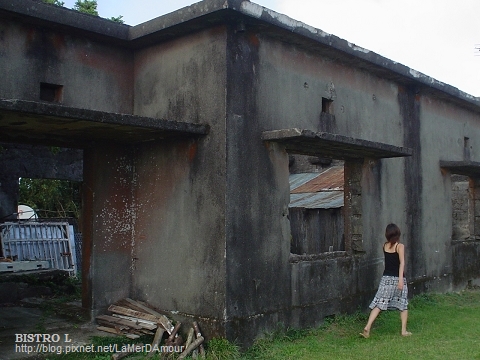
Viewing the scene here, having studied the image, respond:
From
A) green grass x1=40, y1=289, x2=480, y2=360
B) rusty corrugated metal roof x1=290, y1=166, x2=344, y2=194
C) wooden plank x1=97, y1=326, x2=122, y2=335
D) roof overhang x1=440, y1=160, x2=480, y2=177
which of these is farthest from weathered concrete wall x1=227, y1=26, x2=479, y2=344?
rusty corrugated metal roof x1=290, y1=166, x2=344, y2=194

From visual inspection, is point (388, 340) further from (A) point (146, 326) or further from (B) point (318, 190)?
(B) point (318, 190)

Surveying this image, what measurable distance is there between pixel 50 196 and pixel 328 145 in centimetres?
1883

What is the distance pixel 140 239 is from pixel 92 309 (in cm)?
109

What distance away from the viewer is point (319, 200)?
12.2 metres

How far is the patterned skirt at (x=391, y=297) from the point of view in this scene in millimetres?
7582

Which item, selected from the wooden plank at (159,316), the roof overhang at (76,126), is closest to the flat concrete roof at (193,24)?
the roof overhang at (76,126)

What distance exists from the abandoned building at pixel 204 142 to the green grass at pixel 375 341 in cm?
22

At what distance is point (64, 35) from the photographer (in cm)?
706

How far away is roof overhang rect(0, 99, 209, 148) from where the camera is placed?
18.0 ft

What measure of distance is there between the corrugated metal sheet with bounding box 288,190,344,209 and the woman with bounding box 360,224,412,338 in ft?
11.7

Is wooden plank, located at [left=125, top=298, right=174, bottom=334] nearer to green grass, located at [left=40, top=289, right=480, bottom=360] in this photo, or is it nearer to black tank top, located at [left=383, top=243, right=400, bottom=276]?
green grass, located at [left=40, top=289, right=480, bottom=360]

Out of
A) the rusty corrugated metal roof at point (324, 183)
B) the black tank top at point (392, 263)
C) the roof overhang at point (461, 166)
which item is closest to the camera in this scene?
the black tank top at point (392, 263)

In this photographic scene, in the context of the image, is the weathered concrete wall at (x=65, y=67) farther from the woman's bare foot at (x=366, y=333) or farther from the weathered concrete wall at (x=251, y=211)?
the woman's bare foot at (x=366, y=333)

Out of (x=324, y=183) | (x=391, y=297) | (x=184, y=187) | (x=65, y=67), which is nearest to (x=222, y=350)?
(x=184, y=187)
